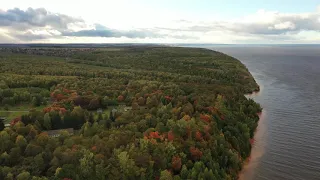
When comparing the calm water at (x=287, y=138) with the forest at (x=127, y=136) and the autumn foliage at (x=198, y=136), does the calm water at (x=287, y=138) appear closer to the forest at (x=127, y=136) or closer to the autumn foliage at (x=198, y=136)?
the forest at (x=127, y=136)

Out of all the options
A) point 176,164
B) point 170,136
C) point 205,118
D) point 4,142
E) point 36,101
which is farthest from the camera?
point 36,101

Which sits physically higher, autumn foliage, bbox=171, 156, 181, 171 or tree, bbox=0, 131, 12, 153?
tree, bbox=0, 131, 12, 153

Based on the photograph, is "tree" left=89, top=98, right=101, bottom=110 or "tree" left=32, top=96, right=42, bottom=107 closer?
"tree" left=89, top=98, right=101, bottom=110

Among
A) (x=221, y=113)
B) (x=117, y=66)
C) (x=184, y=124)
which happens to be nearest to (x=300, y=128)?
(x=221, y=113)

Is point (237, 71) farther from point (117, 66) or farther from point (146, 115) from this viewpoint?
point (146, 115)

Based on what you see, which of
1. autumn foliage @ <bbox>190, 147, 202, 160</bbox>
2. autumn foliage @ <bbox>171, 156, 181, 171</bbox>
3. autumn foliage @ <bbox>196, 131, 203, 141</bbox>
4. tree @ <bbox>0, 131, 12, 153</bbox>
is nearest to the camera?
tree @ <bbox>0, 131, 12, 153</bbox>

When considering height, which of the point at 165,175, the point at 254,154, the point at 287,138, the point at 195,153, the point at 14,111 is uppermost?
the point at 14,111

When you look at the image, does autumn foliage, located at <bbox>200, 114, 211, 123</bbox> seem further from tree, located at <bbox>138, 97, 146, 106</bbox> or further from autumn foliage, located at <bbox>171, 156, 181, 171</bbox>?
tree, located at <bbox>138, 97, 146, 106</bbox>

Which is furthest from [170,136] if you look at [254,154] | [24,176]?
[24,176]

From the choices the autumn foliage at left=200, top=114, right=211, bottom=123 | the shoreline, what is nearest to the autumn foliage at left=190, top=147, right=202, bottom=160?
the shoreline

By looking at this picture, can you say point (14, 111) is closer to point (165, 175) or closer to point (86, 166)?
point (86, 166)

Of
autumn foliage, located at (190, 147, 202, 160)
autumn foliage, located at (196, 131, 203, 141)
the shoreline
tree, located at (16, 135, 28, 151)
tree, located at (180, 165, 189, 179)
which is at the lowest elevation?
the shoreline
